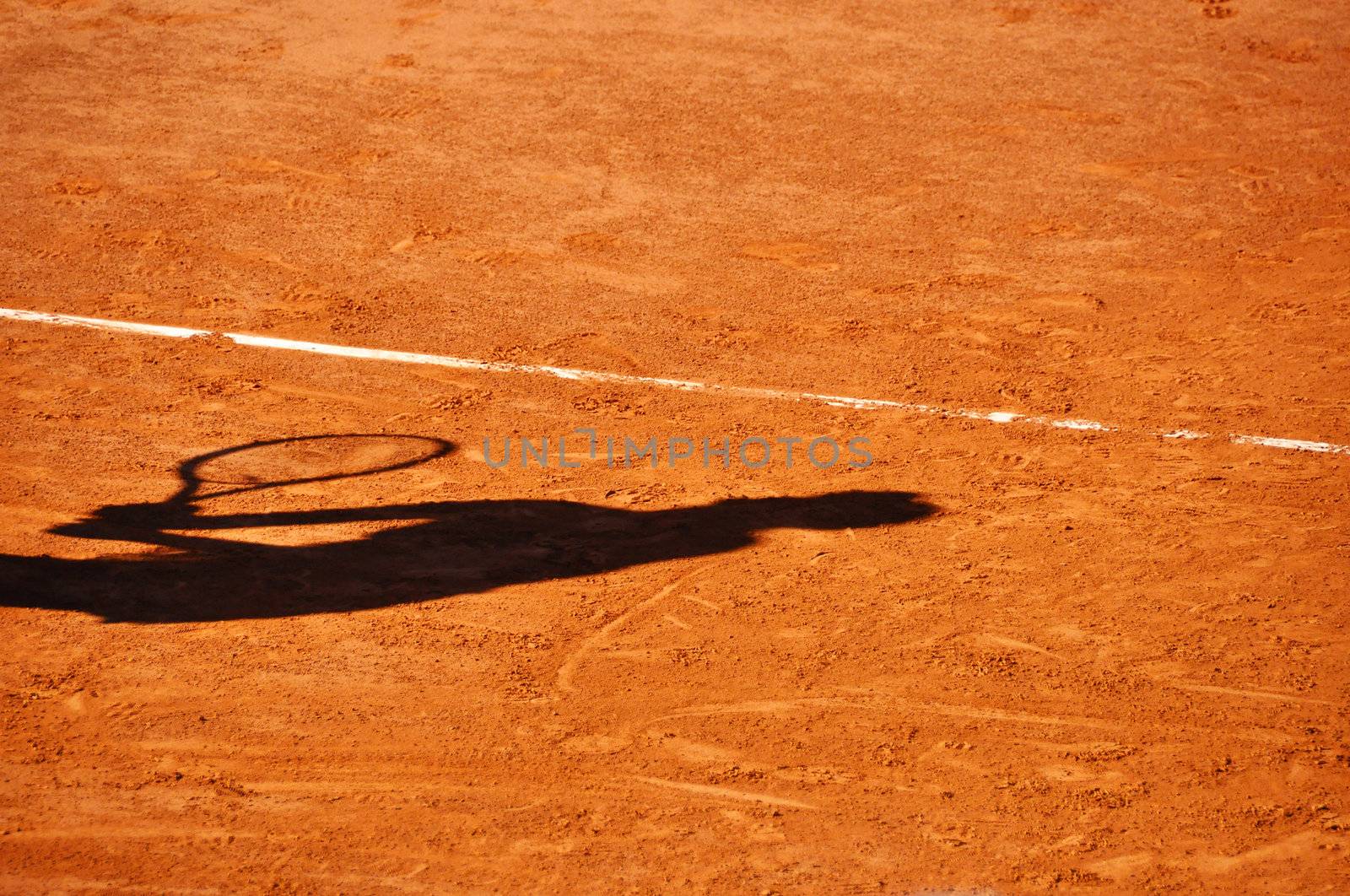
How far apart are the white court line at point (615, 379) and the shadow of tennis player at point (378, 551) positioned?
3.11ft

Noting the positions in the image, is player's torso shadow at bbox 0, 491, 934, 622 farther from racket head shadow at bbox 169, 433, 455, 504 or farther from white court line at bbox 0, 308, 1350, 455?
white court line at bbox 0, 308, 1350, 455

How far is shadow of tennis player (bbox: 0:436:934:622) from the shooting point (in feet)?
19.1

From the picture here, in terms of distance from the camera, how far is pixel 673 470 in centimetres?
683

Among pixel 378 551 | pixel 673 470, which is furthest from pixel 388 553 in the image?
pixel 673 470

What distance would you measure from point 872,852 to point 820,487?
246cm

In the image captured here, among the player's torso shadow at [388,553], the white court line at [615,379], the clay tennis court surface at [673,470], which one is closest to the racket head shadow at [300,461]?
the clay tennis court surface at [673,470]

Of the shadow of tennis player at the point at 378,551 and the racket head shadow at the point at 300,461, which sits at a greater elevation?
the racket head shadow at the point at 300,461

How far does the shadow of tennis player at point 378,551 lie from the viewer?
582 cm

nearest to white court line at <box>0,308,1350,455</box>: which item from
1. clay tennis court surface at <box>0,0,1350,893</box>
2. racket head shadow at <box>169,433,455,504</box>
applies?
clay tennis court surface at <box>0,0,1350,893</box>

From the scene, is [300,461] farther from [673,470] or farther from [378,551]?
[673,470]

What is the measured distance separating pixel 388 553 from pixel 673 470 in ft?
5.10

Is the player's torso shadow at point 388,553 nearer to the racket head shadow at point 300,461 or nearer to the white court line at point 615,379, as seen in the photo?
the racket head shadow at point 300,461

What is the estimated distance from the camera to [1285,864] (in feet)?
14.7

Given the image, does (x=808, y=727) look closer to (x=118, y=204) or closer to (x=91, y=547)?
(x=91, y=547)
